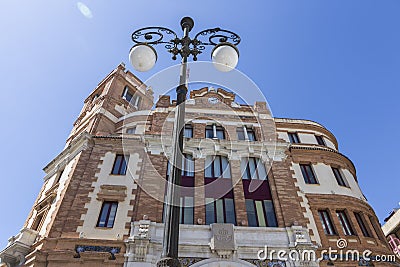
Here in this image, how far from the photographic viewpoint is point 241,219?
1469 cm

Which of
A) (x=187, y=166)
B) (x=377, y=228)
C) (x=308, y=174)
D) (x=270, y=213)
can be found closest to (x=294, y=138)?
(x=308, y=174)

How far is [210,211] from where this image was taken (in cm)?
1509

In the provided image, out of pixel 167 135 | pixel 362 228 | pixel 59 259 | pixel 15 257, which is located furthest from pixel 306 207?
pixel 15 257

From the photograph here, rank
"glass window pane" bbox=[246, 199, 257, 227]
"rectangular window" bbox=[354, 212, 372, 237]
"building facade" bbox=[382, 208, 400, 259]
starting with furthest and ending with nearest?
1. "building facade" bbox=[382, 208, 400, 259]
2. "rectangular window" bbox=[354, 212, 372, 237]
3. "glass window pane" bbox=[246, 199, 257, 227]

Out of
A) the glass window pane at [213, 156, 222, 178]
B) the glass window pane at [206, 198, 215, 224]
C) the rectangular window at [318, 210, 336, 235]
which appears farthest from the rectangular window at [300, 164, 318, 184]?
the glass window pane at [206, 198, 215, 224]

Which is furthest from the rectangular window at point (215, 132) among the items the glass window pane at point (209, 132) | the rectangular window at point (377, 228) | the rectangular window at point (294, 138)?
the rectangular window at point (377, 228)

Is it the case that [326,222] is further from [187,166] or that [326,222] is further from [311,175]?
[187,166]

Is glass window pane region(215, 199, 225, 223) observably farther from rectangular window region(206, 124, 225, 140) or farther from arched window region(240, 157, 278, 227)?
rectangular window region(206, 124, 225, 140)

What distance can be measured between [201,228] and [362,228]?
30.5ft

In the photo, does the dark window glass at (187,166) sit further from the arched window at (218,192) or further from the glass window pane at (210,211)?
the glass window pane at (210,211)

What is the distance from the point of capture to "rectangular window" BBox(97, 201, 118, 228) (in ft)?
47.1

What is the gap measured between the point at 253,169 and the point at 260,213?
2974 millimetres

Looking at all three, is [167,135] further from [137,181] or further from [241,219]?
[241,219]

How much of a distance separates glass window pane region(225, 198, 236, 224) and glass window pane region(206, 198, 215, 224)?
73 cm
